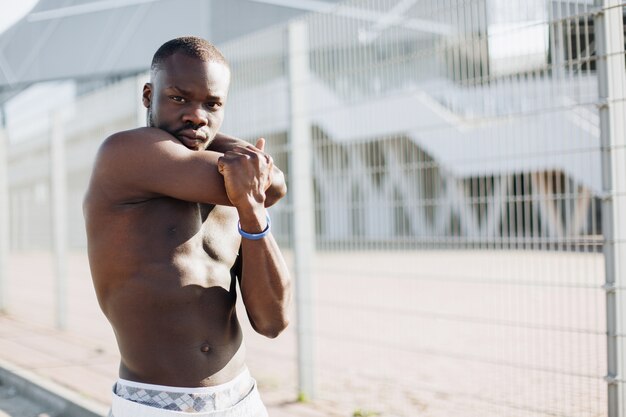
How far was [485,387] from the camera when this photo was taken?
5332 millimetres

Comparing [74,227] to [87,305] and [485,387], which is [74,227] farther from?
[485,387]

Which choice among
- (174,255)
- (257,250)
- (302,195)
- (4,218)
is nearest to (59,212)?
(4,218)

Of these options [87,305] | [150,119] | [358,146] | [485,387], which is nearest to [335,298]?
[87,305]

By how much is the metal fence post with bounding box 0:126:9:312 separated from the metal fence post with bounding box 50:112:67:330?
1898mm

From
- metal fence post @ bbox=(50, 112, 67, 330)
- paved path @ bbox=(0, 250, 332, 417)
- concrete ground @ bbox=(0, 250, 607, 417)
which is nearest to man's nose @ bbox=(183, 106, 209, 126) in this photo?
concrete ground @ bbox=(0, 250, 607, 417)

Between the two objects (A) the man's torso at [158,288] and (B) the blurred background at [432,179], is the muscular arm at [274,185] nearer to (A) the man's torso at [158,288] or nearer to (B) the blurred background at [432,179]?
(A) the man's torso at [158,288]

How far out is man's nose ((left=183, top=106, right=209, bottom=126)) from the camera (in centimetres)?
164

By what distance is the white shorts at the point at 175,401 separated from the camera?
1.60 meters

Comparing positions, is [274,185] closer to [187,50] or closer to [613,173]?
[187,50]

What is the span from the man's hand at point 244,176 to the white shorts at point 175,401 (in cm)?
48

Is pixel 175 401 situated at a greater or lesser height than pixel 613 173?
lesser

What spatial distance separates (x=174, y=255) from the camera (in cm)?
164

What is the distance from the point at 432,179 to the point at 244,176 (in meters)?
3.08

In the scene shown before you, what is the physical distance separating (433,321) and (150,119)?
6993mm
